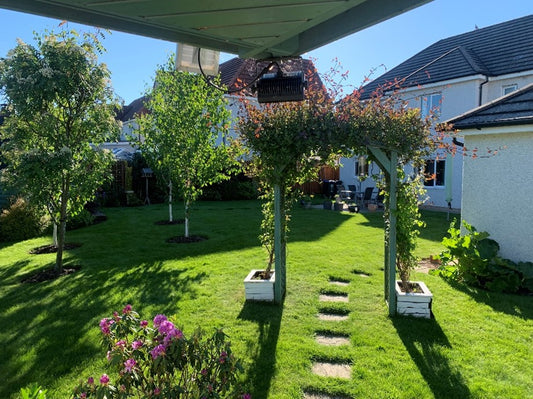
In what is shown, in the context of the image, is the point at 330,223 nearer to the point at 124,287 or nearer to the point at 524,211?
the point at 524,211

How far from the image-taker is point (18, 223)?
9.84m

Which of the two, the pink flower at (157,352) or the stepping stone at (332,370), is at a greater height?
the pink flower at (157,352)

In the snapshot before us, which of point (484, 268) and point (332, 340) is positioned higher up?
point (484, 268)

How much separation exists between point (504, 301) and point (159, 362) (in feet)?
17.2

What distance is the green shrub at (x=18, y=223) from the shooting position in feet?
31.9

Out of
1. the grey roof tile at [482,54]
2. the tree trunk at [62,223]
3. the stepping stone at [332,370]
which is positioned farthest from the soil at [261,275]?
the grey roof tile at [482,54]

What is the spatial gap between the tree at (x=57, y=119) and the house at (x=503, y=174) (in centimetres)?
667

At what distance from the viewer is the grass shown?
3.33 metres

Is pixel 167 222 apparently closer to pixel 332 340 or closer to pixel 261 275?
pixel 261 275

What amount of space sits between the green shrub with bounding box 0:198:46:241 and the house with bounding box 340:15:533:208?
39.0ft

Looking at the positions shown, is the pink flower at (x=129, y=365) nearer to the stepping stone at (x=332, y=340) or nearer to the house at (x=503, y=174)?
the stepping stone at (x=332, y=340)

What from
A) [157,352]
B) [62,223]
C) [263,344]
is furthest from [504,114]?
[62,223]

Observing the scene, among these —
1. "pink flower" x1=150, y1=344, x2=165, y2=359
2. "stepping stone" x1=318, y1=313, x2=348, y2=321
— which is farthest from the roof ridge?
"pink flower" x1=150, y1=344, x2=165, y2=359

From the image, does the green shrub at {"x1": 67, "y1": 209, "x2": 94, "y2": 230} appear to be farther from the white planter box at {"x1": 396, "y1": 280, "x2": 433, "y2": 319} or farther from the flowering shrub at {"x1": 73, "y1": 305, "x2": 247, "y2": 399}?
A: the flowering shrub at {"x1": 73, "y1": 305, "x2": 247, "y2": 399}
